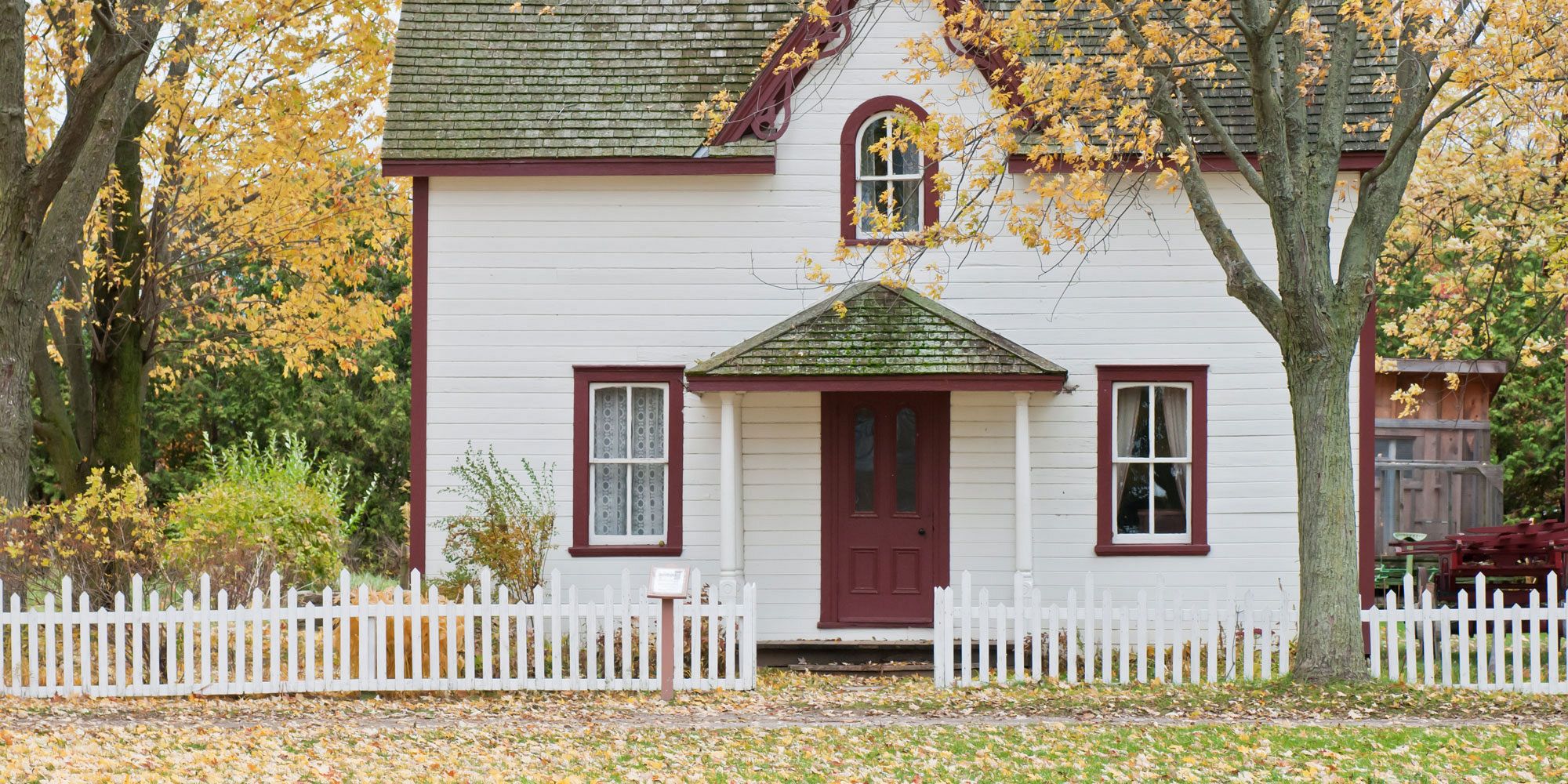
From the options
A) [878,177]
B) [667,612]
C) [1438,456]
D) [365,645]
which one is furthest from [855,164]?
[1438,456]

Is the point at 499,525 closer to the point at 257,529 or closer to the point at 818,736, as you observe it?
the point at 257,529

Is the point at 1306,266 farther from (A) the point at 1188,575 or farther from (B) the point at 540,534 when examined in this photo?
(B) the point at 540,534

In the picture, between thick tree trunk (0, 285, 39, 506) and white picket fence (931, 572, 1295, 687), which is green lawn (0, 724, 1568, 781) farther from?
thick tree trunk (0, 285, 39, 506)

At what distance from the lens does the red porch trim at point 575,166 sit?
1448cm

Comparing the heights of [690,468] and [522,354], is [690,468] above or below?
below

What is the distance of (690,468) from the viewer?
14812 mm

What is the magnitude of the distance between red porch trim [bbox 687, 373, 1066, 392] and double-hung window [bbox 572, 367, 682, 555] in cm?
114

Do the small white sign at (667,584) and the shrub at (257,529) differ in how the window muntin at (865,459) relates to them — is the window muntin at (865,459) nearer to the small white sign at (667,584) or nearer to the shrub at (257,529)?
the small white sign at (667,584)

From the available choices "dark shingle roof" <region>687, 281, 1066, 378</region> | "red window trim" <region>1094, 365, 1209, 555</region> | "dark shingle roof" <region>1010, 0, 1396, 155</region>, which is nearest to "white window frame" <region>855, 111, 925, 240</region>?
"dark shingle roof" <region>687, 281, 1066, 378</region>

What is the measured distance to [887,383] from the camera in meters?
13.7

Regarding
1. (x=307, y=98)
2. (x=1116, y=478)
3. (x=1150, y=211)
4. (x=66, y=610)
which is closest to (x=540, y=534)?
(x=66, y=610)

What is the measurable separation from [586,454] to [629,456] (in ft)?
1.44

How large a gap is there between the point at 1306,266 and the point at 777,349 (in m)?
4.85

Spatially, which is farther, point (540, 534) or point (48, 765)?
point (540, 534)
